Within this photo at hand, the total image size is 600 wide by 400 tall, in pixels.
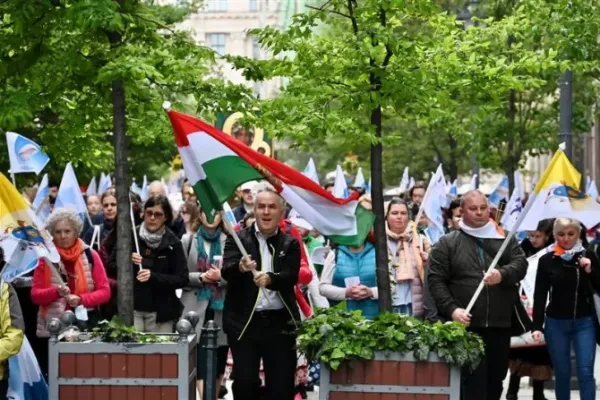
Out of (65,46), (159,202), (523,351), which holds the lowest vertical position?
(523,351)

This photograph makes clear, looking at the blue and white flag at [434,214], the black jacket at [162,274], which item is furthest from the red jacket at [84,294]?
the blue and white flag at [434,214]

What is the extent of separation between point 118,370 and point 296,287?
2.14m

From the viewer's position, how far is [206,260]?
14.1 metres

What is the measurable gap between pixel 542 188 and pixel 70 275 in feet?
11.8

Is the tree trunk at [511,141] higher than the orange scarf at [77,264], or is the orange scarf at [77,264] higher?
the tree trunk at [511,141]

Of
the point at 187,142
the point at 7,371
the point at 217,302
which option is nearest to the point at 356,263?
the point at 217,302

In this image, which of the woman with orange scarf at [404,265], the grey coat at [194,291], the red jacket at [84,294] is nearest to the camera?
the red jacket at [84,294]

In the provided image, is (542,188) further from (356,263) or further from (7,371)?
(7,371)

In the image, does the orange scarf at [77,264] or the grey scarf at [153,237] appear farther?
the grey scarf at [153,237]

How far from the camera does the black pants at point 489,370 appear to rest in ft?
37.2

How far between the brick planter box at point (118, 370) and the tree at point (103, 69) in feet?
3.51

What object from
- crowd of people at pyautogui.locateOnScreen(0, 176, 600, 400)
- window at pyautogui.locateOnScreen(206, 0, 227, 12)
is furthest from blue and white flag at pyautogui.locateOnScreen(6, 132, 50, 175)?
window at pyautogui.locateOnScreen(206, 0, 227, 12)

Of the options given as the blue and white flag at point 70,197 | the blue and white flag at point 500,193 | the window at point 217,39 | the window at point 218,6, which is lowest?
the blue and white flag at point 70,197

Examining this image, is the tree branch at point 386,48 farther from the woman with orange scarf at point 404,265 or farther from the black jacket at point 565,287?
the black jacket at point 565,287
